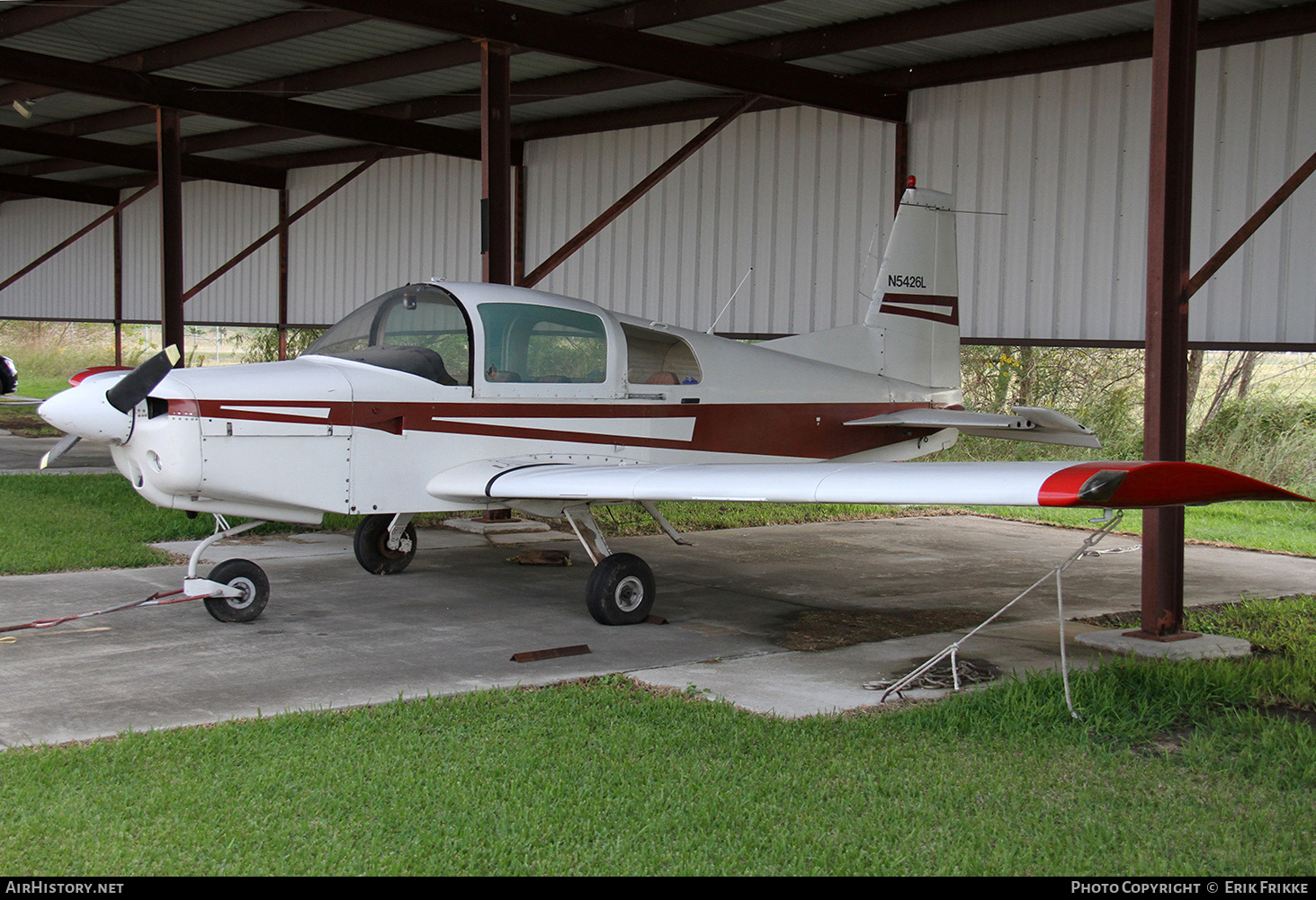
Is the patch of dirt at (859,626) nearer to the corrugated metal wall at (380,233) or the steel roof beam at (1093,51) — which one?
the steel roof beam at (1093,51)

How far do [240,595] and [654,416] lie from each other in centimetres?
289

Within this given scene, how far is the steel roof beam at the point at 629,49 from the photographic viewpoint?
29.0ft

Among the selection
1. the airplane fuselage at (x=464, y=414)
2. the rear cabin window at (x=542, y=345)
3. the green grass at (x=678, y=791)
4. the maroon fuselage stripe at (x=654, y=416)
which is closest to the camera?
the green grass at (x=678, y=791)

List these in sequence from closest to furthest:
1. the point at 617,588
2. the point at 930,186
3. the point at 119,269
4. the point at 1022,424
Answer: the point at 617,588 < the point at 1022,424 < the point at 930,186 < the point at 119,269

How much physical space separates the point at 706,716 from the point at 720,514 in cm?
745

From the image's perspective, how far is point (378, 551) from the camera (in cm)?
862

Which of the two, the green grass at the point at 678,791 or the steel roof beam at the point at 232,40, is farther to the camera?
the steel roof beam at the point at 232,40

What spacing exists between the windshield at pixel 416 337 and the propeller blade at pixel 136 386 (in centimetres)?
116

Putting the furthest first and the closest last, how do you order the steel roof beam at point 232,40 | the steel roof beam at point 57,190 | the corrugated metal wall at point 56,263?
the corrugated metal wall at point 56,263, the steel roof beam at point 57,190, the steel roof beam at point 232,40

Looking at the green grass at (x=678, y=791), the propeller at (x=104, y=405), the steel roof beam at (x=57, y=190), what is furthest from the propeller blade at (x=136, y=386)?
the steel roof beam at (x=57, y=190)

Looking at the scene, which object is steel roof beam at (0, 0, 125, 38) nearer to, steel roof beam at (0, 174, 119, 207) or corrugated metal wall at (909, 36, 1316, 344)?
corrugated metal wall at (909, 36, 1316, 344)

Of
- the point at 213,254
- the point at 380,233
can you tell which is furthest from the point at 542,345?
the point at 213,254

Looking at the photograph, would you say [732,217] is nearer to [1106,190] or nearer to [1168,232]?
[1106,190]

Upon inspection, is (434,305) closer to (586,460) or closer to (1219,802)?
(586,460)
